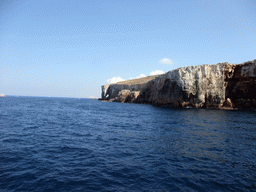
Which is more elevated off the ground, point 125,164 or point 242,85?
point 242,85

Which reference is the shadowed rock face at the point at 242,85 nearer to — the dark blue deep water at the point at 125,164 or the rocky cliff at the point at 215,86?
the rocky cliff at the point at 215,86

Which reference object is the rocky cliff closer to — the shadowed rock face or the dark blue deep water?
the shadowed rock face

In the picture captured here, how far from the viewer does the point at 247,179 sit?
29.4 ft

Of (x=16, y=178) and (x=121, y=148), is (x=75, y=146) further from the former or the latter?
(x=16, y=178)

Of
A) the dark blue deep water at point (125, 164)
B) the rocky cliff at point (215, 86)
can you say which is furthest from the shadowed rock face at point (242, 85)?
the dark blue deep water at point (125, 164)

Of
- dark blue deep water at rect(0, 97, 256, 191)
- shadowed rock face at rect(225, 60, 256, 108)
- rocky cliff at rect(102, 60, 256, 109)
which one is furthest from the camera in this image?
rocky cliff at rect(102, 60, 256, 109)

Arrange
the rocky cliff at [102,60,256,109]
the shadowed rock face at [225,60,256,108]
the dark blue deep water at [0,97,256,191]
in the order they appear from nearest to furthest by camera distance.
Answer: the dark blue deep water at [0,97,256,191] → the shadowed rock face at [225,60,256,108] → the rocky cliff at [102,60,256,109]

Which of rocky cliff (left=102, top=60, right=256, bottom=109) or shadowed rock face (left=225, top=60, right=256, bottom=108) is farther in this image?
rocky cliff (left=102, top=60, right=256, bottom=109)

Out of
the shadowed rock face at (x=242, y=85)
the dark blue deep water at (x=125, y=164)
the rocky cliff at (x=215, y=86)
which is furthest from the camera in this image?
the rocky cliff at (x=215, y=86)

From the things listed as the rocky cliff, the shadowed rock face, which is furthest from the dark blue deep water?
the shadowed rock face

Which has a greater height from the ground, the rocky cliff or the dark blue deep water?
the rocky cliff

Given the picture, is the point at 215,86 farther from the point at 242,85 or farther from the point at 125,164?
the point at 125,164

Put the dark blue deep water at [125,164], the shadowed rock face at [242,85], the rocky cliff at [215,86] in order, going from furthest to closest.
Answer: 1. the rocky cliff at [215,86]
2. the shadowed rock face at [242,85]
3. the dark blue deep water at [125,164]

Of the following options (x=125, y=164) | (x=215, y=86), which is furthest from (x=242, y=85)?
(x=125, y=164)
